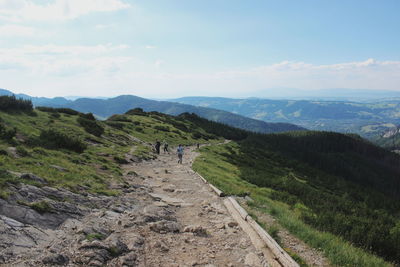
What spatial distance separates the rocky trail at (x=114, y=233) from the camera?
23.7 feet

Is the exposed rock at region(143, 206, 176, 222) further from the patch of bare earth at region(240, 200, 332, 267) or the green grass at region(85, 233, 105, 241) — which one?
the patch of bare earth at region(240, 200, 332, 267)

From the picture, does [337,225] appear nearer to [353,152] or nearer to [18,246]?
[18,246]

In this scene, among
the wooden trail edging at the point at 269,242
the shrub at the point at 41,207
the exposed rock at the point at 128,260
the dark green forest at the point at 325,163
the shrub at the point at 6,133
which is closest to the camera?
the exposed rock at the point at 128,260

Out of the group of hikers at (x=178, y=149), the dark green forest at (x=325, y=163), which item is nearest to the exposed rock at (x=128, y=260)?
the dark green forest at (x=325, y=163)

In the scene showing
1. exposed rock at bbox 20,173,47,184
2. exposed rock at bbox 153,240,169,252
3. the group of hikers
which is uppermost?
exposed rock at bbox 20,173,47,184

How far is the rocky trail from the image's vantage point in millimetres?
7238

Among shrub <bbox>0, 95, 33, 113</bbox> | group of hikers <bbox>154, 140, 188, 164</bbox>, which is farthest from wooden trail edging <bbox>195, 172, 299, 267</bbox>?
shrub <bbox>0, 95, 33, 113</bbox>

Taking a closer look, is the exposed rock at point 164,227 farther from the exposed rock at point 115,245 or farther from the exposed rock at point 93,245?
the exposed rock at point 93,245

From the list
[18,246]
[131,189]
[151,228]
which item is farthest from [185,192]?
[18,246]

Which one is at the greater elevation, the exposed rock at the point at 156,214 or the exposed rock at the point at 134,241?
the exposed rock at the point at 134,241

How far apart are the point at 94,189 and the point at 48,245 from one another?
6284mm

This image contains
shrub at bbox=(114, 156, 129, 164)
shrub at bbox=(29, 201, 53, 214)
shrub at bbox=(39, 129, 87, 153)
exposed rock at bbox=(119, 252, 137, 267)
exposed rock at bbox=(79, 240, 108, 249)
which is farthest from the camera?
shrub at bbox=(114, 156, 129, 164)

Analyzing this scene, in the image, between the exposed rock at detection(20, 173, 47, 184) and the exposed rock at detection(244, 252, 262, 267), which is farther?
the exposed rock at detection(20, 173, 47, 184)

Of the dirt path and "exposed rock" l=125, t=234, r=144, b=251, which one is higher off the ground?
"exposed rock" l=125, t=234, r=144, b=251
